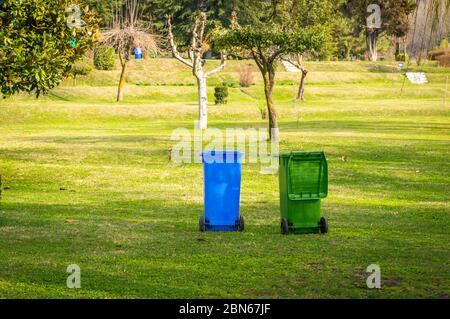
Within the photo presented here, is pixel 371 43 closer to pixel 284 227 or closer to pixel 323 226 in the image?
pixel 323 226

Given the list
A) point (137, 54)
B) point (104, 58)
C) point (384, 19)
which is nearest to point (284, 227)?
point (104, 58)

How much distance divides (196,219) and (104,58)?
5416 cm

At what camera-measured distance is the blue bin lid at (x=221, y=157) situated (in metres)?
12.8

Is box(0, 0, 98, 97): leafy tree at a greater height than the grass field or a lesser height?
greater

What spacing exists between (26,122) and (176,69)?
26432 millimetres

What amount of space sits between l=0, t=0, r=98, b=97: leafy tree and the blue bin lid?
853cm

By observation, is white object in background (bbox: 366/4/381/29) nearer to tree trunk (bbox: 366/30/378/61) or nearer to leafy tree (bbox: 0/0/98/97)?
tree trunk (bbox: 366/30/378/61)

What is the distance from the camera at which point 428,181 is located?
21.4m

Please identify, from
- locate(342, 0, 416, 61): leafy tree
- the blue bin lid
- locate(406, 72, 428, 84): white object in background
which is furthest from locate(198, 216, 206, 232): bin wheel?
locate(342, 0, 416, 61): leafy tree

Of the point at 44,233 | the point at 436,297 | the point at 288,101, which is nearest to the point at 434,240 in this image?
the point at 436,297

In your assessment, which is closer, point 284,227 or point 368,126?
point 284,227

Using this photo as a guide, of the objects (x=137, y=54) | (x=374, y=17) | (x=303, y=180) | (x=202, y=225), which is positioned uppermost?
(x=303, y=180)

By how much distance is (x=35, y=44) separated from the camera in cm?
2098

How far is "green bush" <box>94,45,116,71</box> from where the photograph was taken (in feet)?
222
